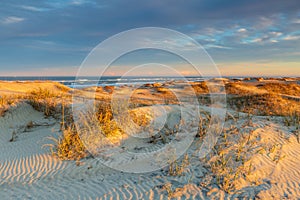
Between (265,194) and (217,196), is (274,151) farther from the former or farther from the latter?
(217,196)

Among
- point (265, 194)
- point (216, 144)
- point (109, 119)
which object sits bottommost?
point (265, 194)

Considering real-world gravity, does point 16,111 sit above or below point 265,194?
above

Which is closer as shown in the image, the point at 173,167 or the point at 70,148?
the point at 173,167

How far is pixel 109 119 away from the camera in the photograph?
6.68m

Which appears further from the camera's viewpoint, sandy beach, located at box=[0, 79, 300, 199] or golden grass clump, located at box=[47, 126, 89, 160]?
golden grass clump, located at box=[47, 126, 89, 160]

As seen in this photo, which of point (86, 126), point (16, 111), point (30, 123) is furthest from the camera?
point (16, 111)

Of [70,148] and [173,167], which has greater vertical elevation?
[70,148]

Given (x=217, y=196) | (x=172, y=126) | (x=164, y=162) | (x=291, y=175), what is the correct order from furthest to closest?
(x=172, y=126) → (x=164, y=162) → (x=291, y=175) → (x=217, y=196)

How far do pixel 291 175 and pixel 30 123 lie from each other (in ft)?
23.5

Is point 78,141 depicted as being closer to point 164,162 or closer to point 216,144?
point 164,162

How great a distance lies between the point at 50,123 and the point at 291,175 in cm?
673

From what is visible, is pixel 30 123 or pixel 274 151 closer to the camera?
pixel 274 151

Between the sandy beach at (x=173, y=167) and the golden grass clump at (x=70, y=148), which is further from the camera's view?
the golden grass clump at (x=70, y=148)

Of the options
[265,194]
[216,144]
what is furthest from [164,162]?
[265,194]
